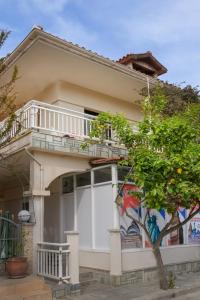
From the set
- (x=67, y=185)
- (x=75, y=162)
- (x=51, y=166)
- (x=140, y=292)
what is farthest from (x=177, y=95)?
(x=140, y=292)

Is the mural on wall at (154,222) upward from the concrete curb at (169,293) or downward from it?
upward

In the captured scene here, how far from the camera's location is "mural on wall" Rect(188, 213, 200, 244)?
552 inches

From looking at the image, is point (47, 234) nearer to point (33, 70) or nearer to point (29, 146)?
point (29, 146)

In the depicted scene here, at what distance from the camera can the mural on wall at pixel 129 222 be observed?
1144 cm

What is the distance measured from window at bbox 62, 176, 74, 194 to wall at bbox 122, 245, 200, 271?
134 inches

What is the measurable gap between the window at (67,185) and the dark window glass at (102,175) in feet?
4.71

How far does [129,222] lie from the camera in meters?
11.8

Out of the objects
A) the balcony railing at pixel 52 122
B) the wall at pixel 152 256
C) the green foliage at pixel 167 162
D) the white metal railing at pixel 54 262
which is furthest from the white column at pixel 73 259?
the balcony railing at pixel 52 122

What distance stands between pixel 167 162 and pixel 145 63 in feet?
32.8

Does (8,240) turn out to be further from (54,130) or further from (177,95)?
(177,95)

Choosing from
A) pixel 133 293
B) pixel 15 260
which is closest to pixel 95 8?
pixel 15 260

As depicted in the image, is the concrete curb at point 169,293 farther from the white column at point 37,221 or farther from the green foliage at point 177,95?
the green foliage at point 177,95

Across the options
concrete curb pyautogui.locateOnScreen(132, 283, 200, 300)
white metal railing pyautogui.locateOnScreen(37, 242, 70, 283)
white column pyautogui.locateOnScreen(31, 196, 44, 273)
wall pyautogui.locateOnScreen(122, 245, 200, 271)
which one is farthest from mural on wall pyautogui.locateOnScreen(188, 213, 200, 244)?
white column pyautogui.locateOnScreen(31, 196, 44, 273)

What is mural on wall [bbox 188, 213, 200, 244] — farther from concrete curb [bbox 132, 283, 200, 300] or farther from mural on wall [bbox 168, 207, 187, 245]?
concrete curb [bbox 132, 283, 200, 300]
